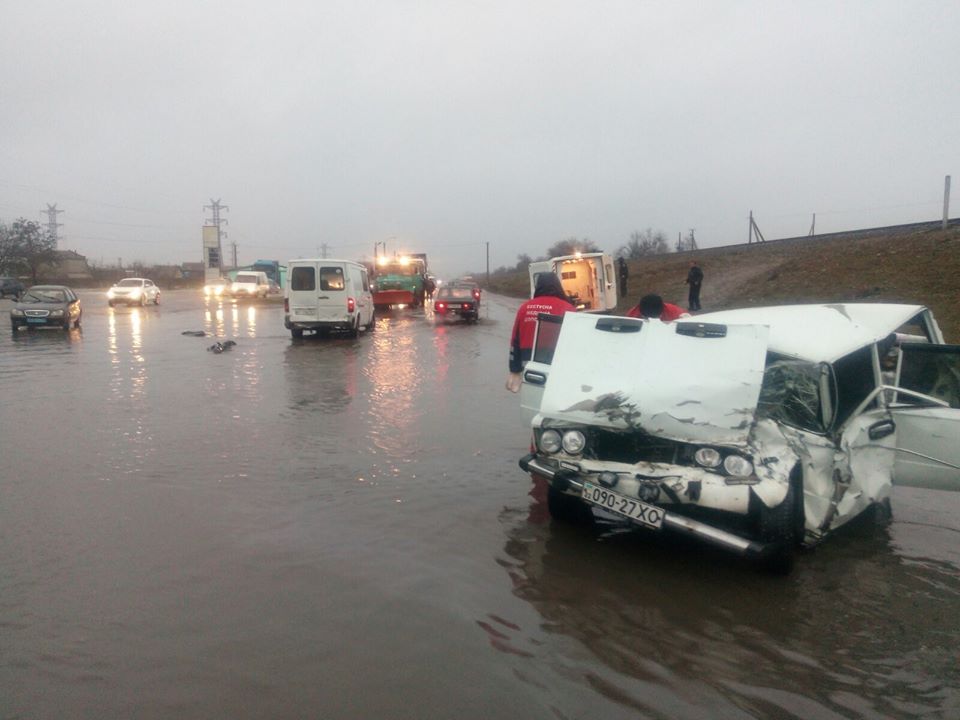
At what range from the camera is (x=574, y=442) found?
5625 mm

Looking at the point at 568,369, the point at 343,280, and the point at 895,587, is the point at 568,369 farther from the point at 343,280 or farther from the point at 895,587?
the point at 343,280

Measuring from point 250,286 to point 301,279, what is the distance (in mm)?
27955

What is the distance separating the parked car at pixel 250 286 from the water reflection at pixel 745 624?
46.0m

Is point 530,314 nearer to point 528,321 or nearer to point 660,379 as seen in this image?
point 528,321

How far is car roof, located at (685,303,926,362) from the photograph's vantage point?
576 centimetres

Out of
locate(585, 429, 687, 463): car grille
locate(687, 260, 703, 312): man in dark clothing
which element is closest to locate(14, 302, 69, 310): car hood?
locate(687, 260, 703, 312): man in dark clothing

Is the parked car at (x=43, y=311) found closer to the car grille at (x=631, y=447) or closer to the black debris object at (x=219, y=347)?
the black debris object at (x=219, y=347)

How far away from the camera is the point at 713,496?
4.92m

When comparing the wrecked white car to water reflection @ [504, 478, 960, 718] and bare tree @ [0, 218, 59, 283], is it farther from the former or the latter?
bare tree @ [0, 218, 59, 283]

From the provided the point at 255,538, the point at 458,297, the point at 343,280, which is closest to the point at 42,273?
the point at 458,297

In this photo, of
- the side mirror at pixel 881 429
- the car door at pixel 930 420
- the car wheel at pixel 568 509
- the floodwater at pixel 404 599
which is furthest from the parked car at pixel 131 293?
the side mirror at pixel 881 429

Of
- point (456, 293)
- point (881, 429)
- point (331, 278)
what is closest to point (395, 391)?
point (881, 429)

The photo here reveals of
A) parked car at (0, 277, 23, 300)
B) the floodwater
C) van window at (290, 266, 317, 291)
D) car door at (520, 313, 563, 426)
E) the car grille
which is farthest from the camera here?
parked car at (0, 277, 23, 300)

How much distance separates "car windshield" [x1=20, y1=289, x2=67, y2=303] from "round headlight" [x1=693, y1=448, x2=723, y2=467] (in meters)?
25.2
